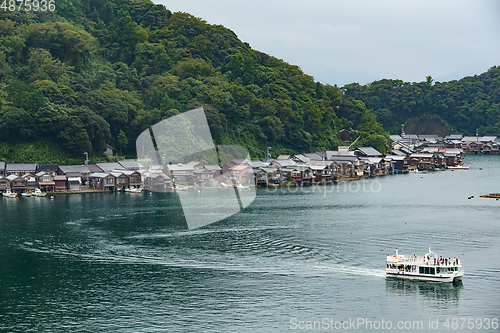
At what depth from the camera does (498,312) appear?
1279 centimetres

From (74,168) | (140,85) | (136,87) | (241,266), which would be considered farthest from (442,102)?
(241,266)

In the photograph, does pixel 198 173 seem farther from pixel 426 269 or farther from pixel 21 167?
pixel 426 269

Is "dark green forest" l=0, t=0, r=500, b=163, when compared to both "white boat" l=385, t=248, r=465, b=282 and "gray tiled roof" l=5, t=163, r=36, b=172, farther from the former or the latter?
"white boat" l=385, t=248, r=465, b=282

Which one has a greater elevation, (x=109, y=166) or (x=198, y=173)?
(x=109, y=166)

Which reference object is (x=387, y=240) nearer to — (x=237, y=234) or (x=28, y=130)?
(x=237, y=234)

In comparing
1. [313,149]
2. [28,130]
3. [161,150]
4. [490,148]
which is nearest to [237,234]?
[161,150]

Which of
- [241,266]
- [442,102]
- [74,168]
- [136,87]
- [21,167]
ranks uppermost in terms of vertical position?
[442,102]

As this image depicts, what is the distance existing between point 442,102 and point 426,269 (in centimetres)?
6601

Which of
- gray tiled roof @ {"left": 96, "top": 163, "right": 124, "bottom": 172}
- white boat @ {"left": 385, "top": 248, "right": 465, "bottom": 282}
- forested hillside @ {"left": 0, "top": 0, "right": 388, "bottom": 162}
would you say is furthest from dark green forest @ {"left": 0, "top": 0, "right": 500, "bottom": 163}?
white boat @ {"left": 385, "top": 248, "right": 465, "bottom": 282}

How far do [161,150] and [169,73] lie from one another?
47.7 ft

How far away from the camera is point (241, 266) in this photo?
666 inches

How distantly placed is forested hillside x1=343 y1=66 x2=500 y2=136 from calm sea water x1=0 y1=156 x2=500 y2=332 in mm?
49771

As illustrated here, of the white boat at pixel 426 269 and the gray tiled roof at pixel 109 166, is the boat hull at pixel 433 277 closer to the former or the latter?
the white boat at pixel 426 269

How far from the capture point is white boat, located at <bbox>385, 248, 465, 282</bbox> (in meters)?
15.1
